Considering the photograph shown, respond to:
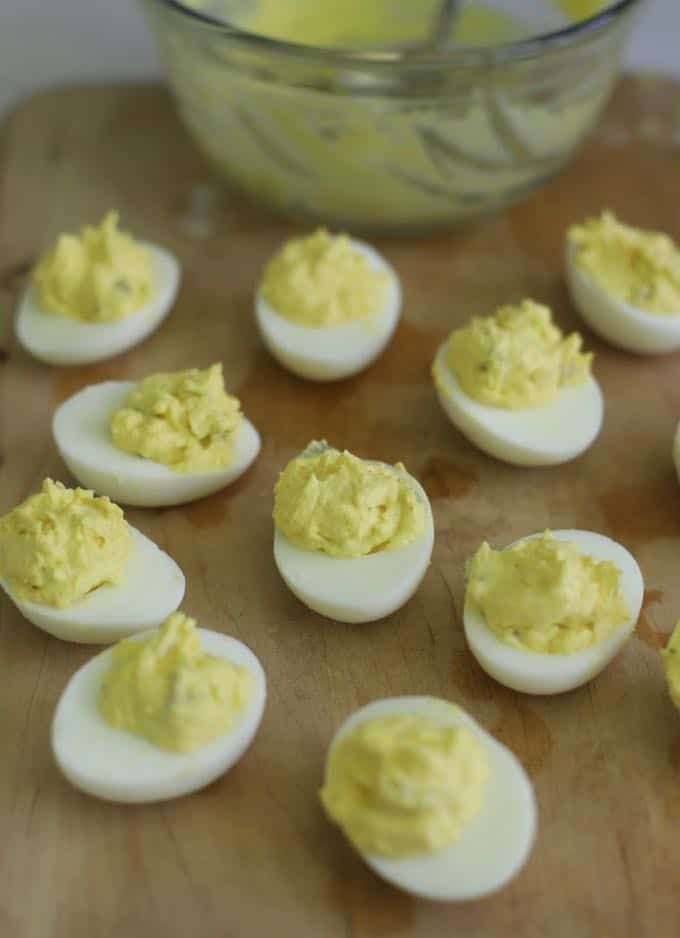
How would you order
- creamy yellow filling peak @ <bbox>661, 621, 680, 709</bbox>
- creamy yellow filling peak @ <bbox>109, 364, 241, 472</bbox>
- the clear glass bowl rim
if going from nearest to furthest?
creamy yellow filling peak @ <bbox>661, 621, 680, 709</bbox>, creamy yellow filling peak @ <bbox>109, 364, 241, 472</bbox>, the clear glass bowl rim

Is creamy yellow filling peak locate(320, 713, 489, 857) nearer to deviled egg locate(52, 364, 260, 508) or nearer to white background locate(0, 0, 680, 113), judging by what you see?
deviled egg locate(52, 364, 260, 508)

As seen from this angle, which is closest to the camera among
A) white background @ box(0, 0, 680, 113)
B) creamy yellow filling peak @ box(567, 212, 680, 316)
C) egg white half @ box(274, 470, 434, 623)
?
egg white half @ box(274, 470, 434, 623)

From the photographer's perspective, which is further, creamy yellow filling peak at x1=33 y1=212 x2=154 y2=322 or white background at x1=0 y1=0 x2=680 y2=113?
white background at x1=0 y1=0 x2=680 y2=113

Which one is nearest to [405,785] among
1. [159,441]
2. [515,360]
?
[159,441]

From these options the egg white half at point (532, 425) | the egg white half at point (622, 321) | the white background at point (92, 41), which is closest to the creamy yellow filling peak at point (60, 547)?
the egg white half at point (532, 425)

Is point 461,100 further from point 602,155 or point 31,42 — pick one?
point 31,42

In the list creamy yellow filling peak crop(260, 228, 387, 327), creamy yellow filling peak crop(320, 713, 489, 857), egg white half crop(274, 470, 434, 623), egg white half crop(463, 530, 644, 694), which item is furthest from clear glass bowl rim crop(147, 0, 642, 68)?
creamy yellow filling peak crop(320, 713, 489, 857)

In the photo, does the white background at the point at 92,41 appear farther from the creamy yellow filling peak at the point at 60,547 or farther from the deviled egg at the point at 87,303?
the creamy yellow filling peak at the point at 60,547

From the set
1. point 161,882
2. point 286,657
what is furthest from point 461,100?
point 161,882
